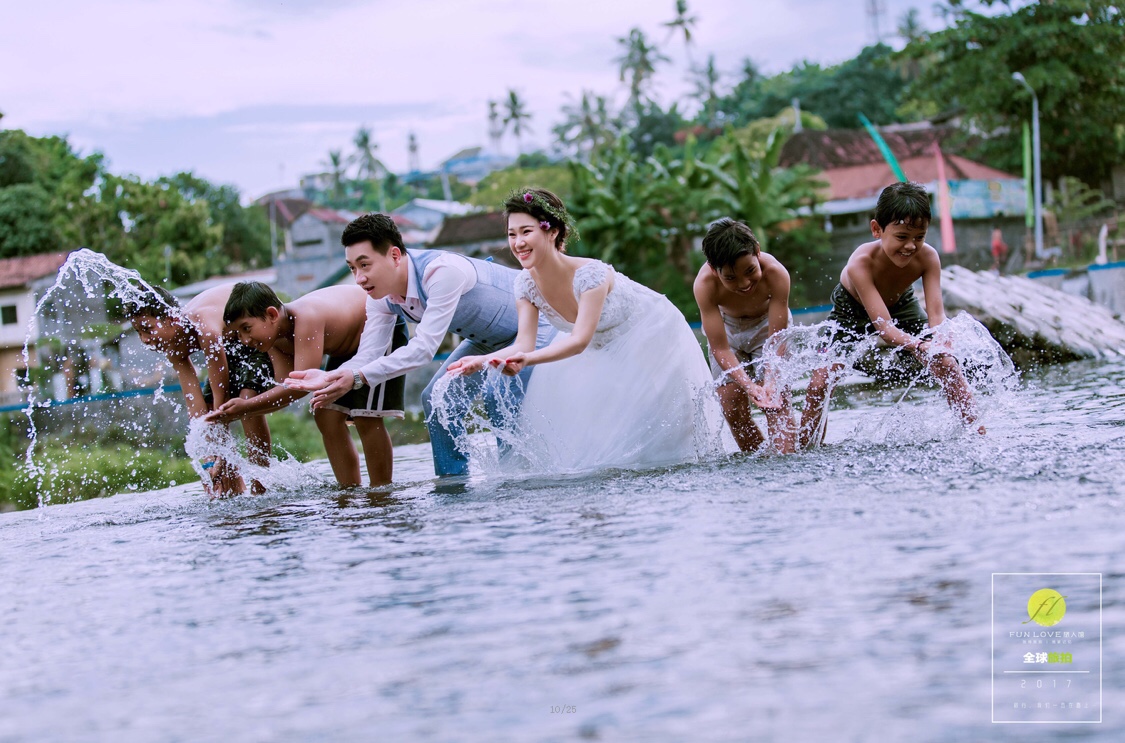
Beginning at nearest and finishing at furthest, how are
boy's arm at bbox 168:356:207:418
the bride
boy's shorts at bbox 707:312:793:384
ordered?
the bride, boy's shorts at bbox 707:312:793:384, boy's arm at bbox 168:356:207:418

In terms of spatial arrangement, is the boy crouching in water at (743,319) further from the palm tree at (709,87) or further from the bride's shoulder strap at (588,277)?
the palm tree at (709,87)

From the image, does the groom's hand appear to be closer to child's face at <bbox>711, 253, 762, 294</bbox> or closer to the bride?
the bride

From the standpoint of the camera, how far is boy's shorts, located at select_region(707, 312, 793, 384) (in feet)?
20.4

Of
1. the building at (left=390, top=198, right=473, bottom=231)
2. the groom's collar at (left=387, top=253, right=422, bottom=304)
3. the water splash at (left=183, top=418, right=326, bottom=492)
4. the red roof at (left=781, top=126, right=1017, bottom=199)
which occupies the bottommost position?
the water splash at (left=183, top=418, right=326, bottom=492)

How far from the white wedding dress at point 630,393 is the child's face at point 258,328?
4.08 ft

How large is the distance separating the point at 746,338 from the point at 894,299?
0.85m

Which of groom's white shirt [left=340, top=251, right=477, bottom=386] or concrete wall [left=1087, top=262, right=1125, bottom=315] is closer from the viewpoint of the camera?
groom's white shirt [left=340, top=251, right=477, bottom=386]

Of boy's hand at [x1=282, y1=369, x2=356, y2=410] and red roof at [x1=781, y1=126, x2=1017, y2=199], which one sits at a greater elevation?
red roof at [x1=781, y1=126, x2=1017, y2=199]

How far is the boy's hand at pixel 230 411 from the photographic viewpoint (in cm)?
599

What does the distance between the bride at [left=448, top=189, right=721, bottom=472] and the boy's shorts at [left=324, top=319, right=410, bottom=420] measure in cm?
65

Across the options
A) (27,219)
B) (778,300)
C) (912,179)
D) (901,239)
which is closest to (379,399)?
(778,300)

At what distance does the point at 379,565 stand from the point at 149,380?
17702 mm

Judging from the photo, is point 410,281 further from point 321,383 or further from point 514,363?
point 514,363

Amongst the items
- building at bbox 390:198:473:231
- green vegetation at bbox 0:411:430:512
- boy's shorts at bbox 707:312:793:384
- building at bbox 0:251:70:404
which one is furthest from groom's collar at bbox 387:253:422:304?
building at bbox 390:198:473:231
